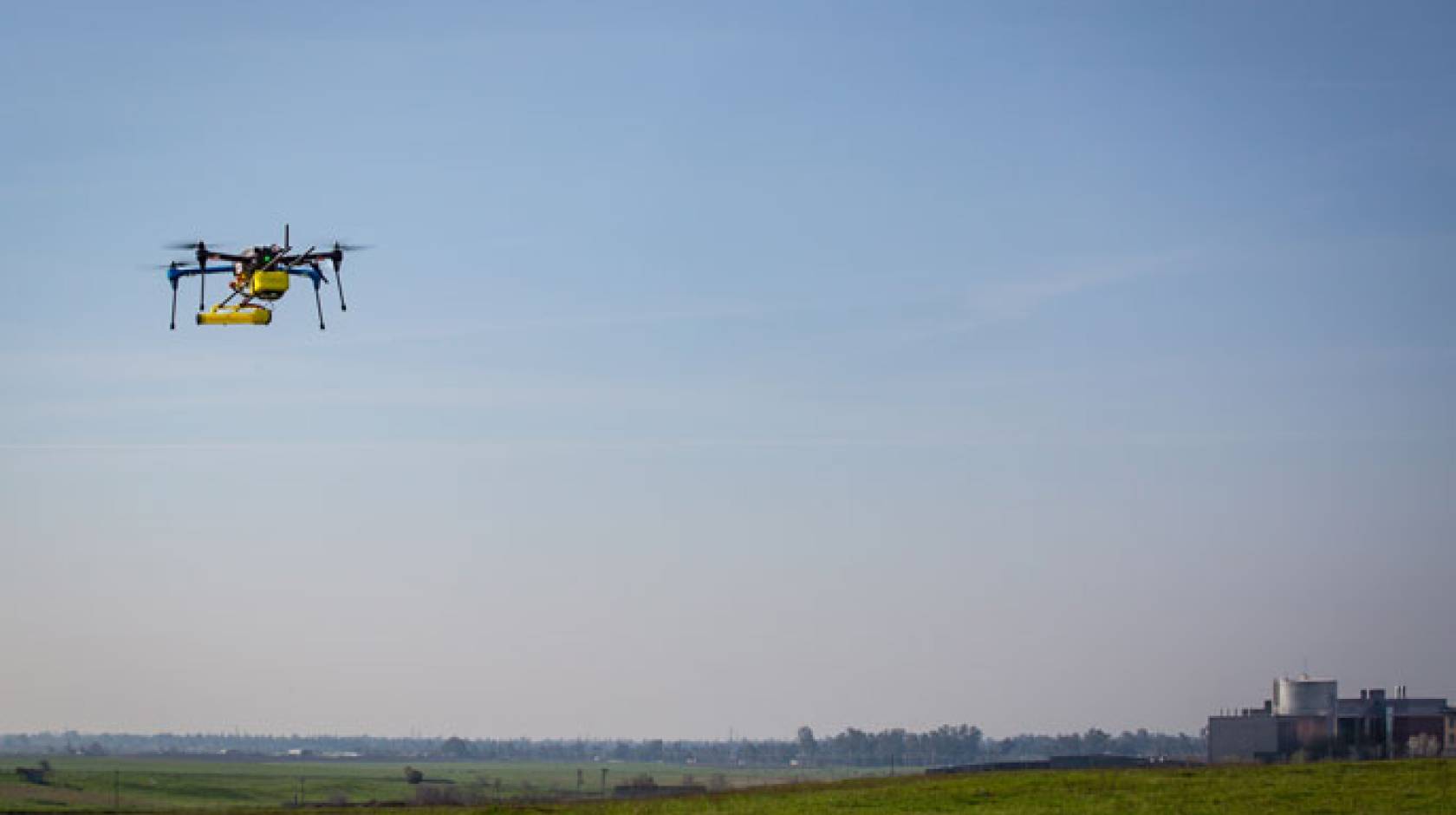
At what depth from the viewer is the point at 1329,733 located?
535 feet

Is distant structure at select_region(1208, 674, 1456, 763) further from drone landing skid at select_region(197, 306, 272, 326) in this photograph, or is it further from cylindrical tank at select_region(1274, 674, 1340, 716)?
drone landing skid at select_region(197, 306, 272, 326)

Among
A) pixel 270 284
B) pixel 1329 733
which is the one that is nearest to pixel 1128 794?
pixel 270 284

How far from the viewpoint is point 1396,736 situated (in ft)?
532

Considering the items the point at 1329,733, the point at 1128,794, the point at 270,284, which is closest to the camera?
the point at 270,284

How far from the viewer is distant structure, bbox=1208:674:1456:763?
15962 centimetres

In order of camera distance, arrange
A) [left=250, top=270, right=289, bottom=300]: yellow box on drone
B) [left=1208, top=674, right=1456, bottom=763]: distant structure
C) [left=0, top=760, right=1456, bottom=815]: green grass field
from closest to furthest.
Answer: [left=250, top=270, right=289, bottom=300]: yellow box on drone
[left=0, top=760, right=1456, bottom=815]: green grass field
[left=1208, top=674, right=1456, bottom=763]: distant structure

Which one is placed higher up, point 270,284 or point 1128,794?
point 270,284

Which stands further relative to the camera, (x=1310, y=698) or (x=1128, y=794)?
(x=1310, y=698)

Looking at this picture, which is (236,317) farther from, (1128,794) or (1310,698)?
(1310,698)

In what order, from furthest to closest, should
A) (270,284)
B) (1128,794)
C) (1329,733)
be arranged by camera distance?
(1329,733) < (1128,794) < (270,284)

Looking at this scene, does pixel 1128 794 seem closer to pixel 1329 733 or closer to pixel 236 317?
pixel 236 317

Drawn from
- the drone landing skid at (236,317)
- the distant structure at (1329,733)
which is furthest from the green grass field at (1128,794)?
the distant structure at (1329,733)

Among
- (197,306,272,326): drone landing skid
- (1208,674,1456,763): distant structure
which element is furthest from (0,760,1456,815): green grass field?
(1208,674,1456,763): distant structure

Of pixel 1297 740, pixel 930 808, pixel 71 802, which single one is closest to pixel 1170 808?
pixel 930 808
